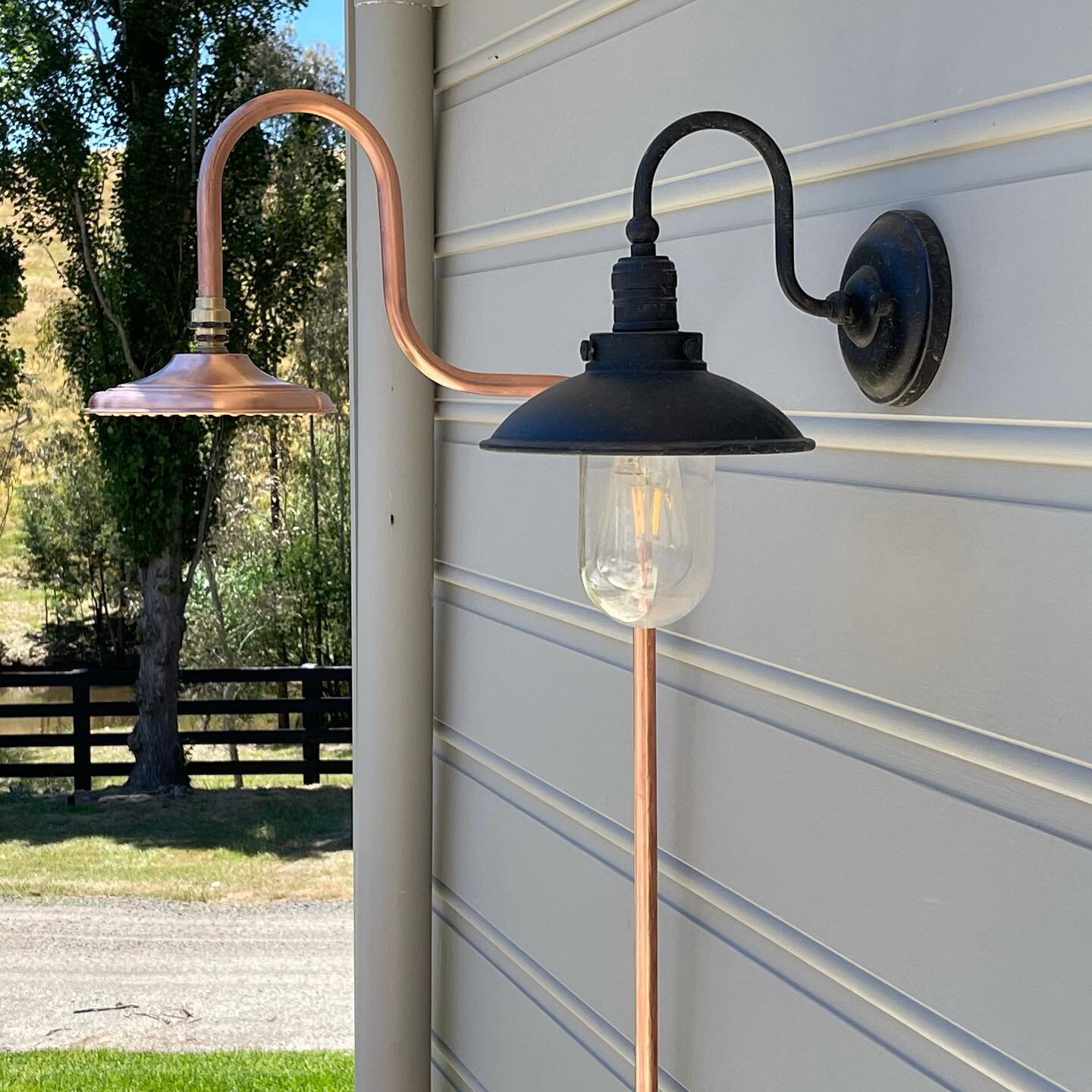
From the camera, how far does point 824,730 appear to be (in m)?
0.84

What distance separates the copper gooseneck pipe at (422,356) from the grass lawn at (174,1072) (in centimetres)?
354

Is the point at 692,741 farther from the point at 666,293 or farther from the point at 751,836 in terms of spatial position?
the point at 666,293

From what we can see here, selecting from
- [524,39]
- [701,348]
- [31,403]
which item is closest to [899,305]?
[701,348]

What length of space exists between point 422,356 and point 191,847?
4.44 metres

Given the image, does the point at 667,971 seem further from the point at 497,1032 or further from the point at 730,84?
the point at 730,84

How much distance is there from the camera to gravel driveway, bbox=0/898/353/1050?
448cm

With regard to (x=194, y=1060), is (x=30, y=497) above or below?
above

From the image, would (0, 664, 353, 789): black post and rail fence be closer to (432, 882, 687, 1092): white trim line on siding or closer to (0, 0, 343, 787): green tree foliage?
(0, 0, 343, 787): green tree foliage

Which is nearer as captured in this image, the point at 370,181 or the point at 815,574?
the point at 815,574

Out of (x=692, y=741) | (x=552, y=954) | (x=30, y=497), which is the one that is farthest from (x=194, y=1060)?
(x=692, y=741)

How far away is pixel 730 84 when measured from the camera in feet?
3.04

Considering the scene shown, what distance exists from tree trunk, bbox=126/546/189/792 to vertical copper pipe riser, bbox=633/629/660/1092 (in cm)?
442

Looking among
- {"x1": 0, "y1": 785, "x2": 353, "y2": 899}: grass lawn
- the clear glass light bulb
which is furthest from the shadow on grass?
the clear glass light bulb

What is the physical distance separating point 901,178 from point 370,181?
2.99ft
